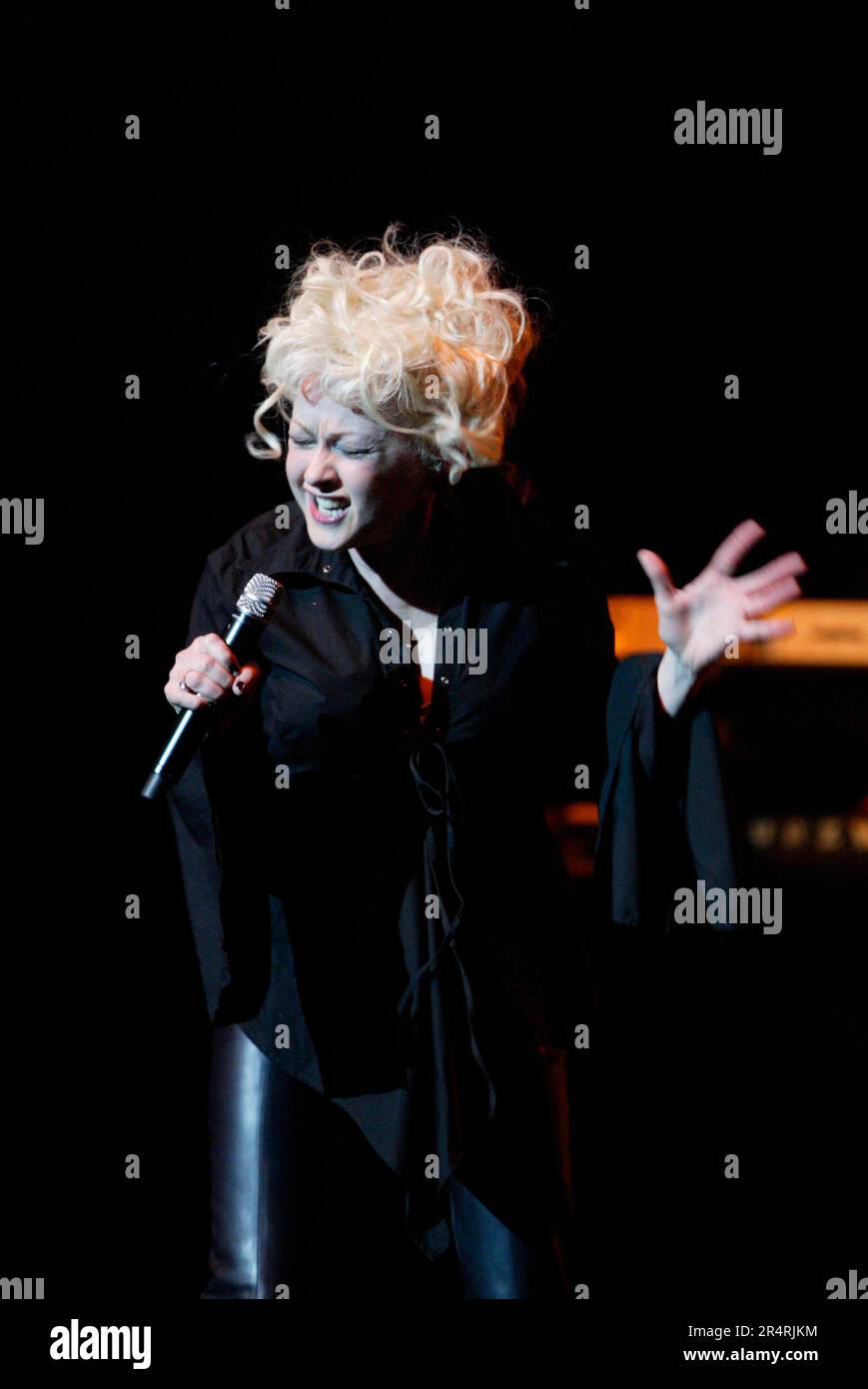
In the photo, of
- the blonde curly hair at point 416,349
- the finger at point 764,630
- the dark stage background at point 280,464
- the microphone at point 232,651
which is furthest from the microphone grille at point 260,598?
the finger at point 764,630

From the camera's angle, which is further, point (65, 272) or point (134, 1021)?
point (134, 1021)

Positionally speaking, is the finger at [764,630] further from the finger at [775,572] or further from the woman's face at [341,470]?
the woman's face at [341,470]

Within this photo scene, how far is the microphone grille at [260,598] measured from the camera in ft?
5.45

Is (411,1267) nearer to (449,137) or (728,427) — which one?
(728,427)

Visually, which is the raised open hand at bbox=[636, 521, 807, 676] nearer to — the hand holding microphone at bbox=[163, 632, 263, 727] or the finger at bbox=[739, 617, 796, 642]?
the finger at bbox=[739, 617, 796, 642]

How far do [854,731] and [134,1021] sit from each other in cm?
148

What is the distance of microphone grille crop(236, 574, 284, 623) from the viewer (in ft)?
5.45

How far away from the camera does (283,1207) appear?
5.98 feet

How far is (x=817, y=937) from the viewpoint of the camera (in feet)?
9.02

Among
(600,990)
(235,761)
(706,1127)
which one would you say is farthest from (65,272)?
(706,1127)

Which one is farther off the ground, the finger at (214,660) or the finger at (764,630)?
the finger at (764,630)

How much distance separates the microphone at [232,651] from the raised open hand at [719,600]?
0.44 m

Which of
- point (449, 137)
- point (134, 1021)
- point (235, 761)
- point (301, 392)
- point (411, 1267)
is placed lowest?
point (411, 1267)

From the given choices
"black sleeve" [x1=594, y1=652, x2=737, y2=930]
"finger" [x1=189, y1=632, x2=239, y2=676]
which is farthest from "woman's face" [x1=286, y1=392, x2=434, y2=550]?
"black sleeve" [x1=594, y1=652, x2=737, y2=930]
